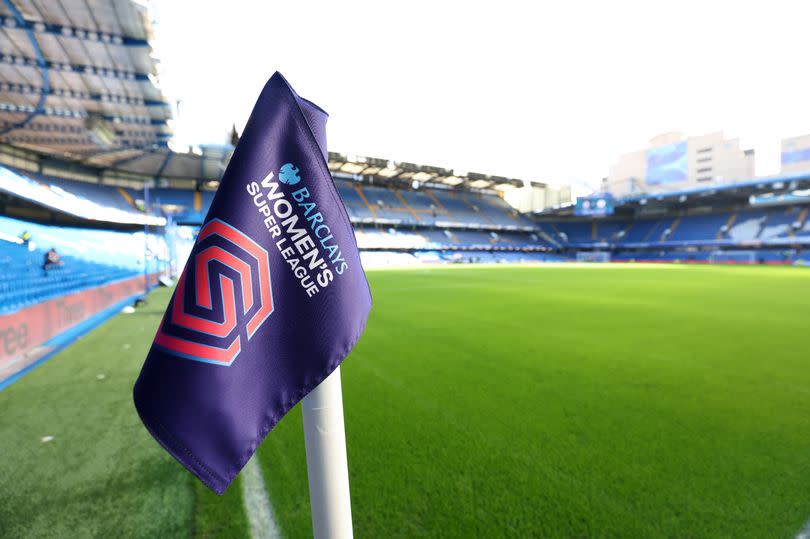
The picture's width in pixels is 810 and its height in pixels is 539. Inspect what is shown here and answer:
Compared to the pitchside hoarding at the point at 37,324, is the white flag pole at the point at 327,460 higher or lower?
higher

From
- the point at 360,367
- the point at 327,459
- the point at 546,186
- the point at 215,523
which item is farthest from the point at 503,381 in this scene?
the point at 546,186

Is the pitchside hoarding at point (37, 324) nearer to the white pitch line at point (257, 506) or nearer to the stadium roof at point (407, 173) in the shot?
the white pitch line at point (257, 506)

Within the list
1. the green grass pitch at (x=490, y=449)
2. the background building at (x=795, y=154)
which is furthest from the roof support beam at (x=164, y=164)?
the background building at (x=795, y=154)

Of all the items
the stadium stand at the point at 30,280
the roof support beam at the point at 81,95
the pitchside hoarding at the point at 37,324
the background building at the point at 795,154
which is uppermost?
the background building at the point at 795,154

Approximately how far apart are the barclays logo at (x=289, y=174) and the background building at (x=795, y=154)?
73775mm

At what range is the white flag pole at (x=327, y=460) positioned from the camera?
2.77ft

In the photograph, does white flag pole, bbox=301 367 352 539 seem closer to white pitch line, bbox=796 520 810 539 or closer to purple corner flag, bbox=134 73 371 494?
purple corner flag, bbox=134 73 371 494

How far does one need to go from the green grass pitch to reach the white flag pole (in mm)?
938

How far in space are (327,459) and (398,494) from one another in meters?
1.28

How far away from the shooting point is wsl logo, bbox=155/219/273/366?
0.75 m

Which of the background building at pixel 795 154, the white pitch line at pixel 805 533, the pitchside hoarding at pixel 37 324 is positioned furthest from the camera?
the background building at pixel 795 154

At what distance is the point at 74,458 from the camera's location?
238 cm

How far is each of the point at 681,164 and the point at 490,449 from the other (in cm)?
7829

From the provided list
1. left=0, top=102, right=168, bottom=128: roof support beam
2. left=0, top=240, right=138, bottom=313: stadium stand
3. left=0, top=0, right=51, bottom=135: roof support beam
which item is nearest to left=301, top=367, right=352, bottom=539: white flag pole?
left=0, top=240, right=138, bottom=313: stadium stand
